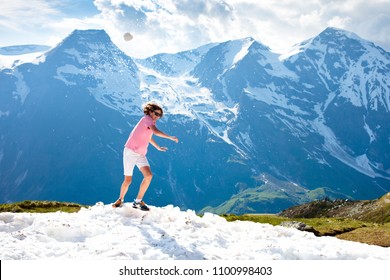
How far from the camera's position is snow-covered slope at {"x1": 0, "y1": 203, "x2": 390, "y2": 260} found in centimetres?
1370

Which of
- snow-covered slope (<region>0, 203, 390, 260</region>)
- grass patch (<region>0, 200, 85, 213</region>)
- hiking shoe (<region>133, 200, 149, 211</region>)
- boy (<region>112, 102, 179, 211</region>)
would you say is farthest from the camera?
grass patch (<region>0, 200, 85, 213</region>)

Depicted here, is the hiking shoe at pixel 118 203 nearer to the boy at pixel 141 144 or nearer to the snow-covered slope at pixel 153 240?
the boy at pixel 141 144

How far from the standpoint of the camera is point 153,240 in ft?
49.2

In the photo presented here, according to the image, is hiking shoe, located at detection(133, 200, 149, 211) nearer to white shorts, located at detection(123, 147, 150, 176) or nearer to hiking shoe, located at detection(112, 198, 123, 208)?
hiking shoe, located at detection(112, 198, 123, 208)

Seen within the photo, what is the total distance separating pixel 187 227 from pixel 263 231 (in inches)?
129

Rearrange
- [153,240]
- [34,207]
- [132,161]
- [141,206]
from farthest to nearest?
[34,207], [141,206], [132,161], [153,240]

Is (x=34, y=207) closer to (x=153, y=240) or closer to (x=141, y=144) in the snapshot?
(x=141, y=144)

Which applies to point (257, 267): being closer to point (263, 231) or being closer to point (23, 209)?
point (263, 231)

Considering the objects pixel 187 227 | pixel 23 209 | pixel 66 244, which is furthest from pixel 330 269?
pixel 23 209

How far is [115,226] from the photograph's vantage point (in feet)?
55.0

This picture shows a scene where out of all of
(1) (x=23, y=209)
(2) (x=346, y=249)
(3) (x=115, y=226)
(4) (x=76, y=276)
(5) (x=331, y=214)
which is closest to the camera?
(4) (x=76, y=276)

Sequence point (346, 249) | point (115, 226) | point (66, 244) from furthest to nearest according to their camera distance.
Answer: point (115, 226), point (346, 249), point (66, 244)

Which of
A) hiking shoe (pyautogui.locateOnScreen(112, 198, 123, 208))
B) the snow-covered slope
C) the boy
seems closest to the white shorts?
the boy

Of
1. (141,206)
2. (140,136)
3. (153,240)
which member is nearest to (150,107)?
(140,136)
